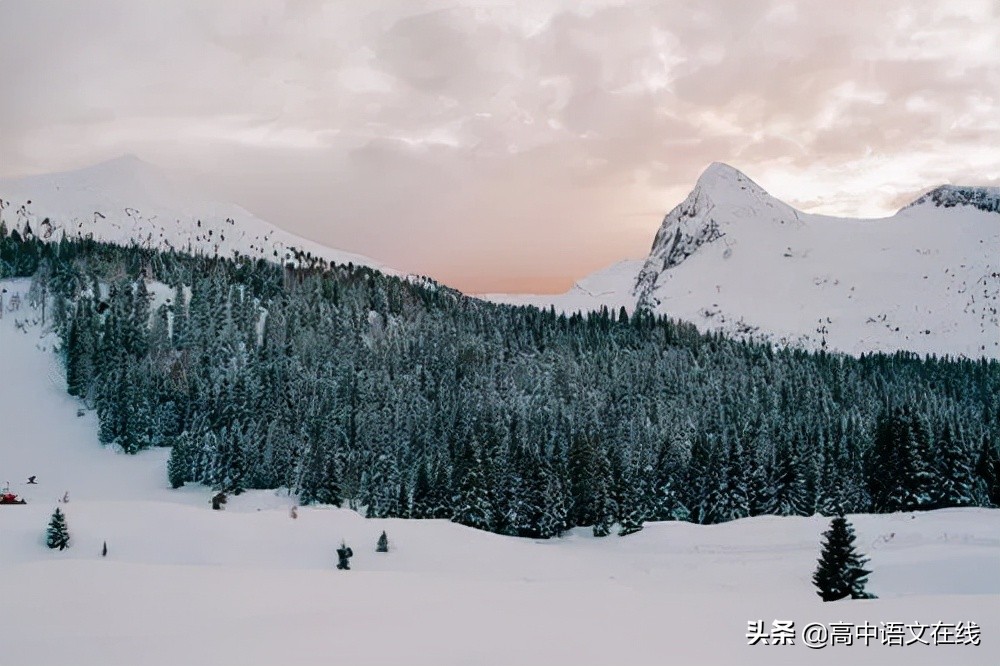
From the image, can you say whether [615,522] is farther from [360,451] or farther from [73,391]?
[73,391]

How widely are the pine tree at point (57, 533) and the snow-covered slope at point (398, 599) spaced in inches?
18.1

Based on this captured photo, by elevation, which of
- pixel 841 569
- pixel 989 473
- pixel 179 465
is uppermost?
pixel 989 473

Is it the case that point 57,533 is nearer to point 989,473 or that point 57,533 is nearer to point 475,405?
point 989,473

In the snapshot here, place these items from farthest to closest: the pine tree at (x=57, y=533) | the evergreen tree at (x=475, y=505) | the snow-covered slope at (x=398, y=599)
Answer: the evergreen tree at (x=475, y=505)
the pine tree at (x=57, y=533)
the snow-covered slope at (x=398, y=599)

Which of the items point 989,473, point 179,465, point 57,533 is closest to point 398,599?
point 57,533

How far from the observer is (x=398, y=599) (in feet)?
59.8

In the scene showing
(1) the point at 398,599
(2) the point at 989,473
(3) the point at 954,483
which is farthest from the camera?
(2) the point at 989,473

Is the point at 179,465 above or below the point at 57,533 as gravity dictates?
below

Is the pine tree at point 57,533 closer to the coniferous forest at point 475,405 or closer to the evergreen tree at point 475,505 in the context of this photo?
the evergreen tree at point 475,505

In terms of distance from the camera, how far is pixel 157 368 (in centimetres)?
12769

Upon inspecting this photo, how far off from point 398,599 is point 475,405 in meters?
110

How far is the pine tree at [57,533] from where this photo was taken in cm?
3356

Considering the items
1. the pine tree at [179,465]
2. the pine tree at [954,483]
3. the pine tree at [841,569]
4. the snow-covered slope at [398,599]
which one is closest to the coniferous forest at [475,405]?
the pine tree at [954,483]

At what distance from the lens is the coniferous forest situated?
67625 millimetres
